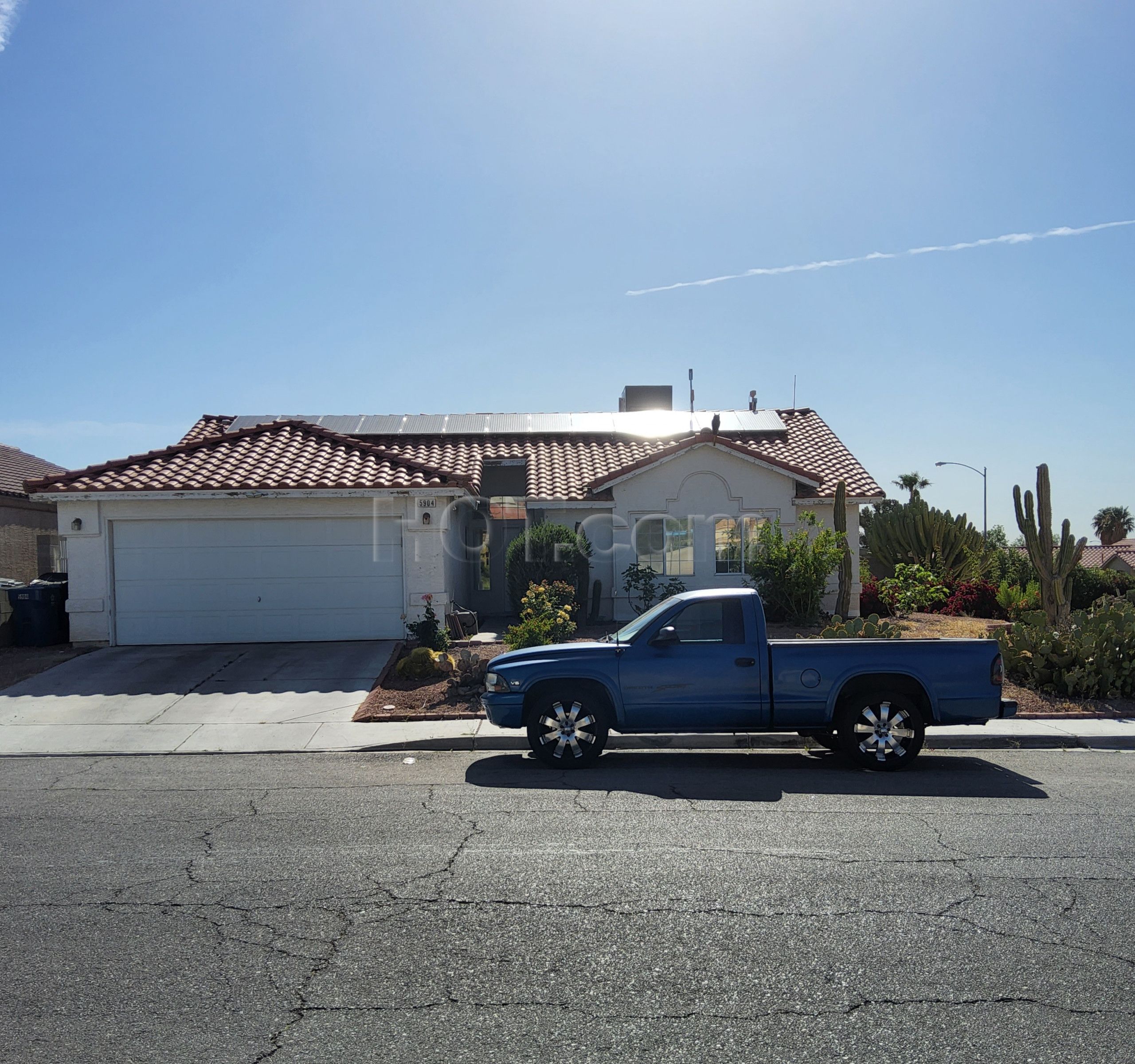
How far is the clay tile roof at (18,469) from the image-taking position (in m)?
22.3

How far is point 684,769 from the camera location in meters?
9.02

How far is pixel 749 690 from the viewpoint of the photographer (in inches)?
352

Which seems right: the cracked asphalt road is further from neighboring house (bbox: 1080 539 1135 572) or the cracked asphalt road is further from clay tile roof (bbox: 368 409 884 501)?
neighboring house (bbox: 1080 539 1135 572)

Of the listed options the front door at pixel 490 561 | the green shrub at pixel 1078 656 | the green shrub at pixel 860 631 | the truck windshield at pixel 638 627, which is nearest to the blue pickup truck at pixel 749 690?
the truck windshield at pixel 638 627

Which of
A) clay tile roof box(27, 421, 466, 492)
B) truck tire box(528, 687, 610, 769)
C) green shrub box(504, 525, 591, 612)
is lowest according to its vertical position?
truck tire box(528, 687, 610, 769)

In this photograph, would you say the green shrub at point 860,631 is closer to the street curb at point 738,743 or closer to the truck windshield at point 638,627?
the street curb at point 738,743

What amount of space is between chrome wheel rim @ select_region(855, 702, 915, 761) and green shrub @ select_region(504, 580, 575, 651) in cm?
461

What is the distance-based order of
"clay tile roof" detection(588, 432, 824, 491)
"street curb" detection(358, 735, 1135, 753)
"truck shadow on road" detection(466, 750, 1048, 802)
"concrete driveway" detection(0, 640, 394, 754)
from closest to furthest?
"truck shadow on road" detection(466, 750, 1048, 802)
"street curb" detection(358, 735, 1135, 753)
"concrete driveway" detection(0, 640, 394, 754)
"clay tile roof" detection(588, 432, 824, 491)

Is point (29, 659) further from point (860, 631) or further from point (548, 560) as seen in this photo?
point (860, 631)

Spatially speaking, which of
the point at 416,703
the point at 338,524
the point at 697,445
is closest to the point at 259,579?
the point at 338,524

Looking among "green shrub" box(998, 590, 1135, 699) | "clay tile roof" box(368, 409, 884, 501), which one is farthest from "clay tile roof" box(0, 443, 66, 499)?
"green shrub" box(998, 590, 1135, 699)

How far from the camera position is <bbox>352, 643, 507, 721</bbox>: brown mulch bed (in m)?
11.5

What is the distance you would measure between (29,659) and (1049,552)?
16362 mm

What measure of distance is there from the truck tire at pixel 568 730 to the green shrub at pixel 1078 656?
6.98 meters
